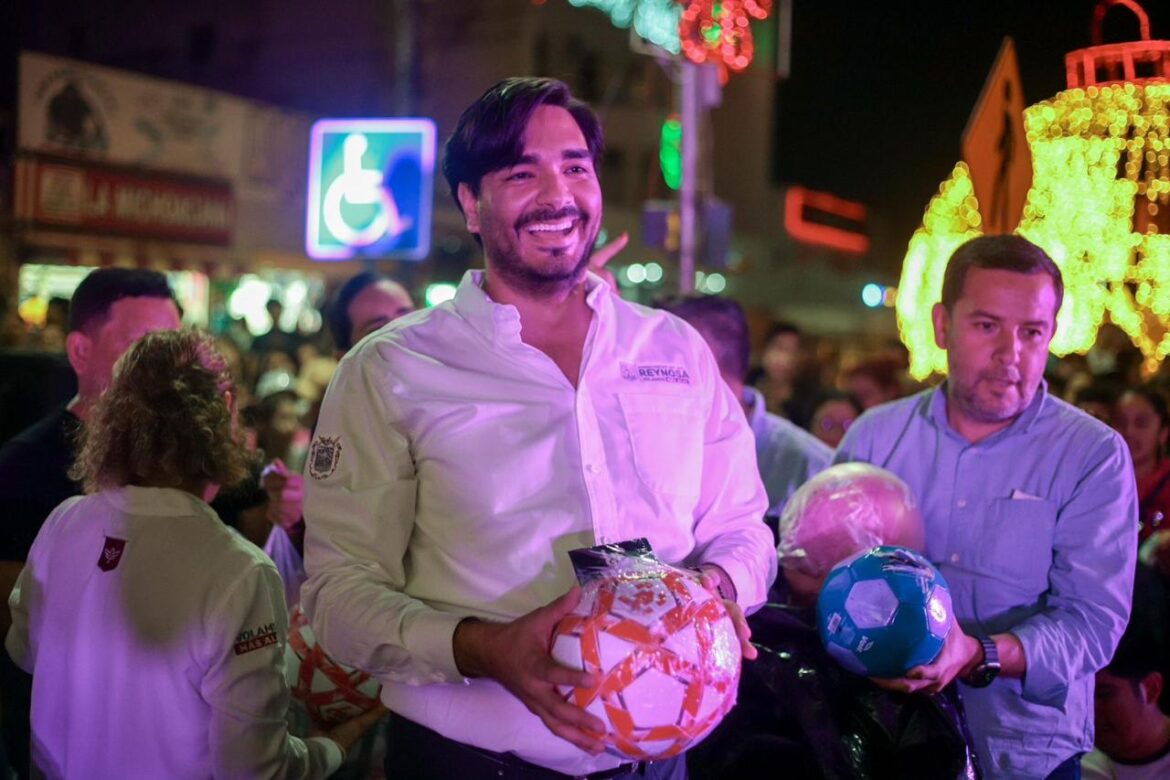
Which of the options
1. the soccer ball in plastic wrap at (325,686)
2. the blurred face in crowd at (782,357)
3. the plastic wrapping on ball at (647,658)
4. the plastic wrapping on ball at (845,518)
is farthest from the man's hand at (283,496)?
the blurred face in crowd at (782,357)

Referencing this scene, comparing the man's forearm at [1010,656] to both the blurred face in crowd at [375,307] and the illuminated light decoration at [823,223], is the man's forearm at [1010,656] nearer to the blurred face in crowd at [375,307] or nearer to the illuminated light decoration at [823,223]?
the blurred face in crowd at [375,307]

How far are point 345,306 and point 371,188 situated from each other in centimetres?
497

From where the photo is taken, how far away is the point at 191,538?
9.12 ft

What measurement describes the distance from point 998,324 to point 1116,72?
2.12 meters

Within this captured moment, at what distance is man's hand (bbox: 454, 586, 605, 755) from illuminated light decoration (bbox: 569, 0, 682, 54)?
27.5 ft

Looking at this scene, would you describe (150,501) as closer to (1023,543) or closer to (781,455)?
(1023,543)

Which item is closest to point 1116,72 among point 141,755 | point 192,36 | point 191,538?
point 191,538

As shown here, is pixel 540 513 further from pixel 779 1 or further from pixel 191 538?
pixel 779 1

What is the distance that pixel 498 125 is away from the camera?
248cm

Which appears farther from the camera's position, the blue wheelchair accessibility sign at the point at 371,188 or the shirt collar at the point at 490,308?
the blue wheelchair accessibility sign at the point at 371,188

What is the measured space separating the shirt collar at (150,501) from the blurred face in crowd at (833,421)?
15.0 ft

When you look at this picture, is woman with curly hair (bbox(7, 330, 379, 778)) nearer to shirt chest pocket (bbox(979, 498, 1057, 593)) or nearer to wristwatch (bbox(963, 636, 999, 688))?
wristwatch (bbox(963, 636, 999, 688))

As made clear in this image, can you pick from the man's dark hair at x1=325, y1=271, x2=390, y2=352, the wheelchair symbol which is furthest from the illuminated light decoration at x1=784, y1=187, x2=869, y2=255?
the man's dark hair at x1=325, y1=271, x2=390, y2=352

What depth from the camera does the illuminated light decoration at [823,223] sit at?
41.2 meters
